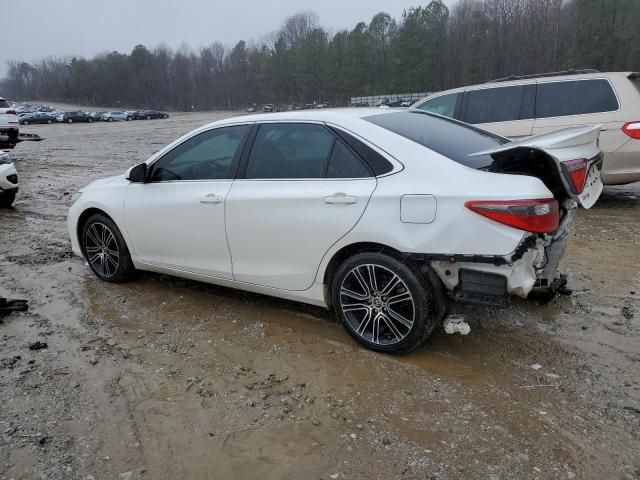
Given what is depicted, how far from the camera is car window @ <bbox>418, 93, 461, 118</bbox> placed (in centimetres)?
811

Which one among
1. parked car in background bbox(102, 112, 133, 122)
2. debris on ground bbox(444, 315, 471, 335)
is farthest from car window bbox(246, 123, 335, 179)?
parked car in background bbox(102, 112, 133, 122)

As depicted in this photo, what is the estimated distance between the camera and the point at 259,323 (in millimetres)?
4043

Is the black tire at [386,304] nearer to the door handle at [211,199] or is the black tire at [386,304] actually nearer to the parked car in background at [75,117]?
the door handle at [211,199]

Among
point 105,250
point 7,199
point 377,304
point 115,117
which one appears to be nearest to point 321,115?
point 377,304

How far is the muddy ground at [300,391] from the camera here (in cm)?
252

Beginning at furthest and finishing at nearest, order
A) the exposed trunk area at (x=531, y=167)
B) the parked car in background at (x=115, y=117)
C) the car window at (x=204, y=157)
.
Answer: the parked car in background at (x=115, y=117), the car window at (x=204, y=157), the exposed trunk area at (x=531, y=167)

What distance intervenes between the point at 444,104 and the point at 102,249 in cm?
575

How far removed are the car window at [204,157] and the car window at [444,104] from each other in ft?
15.9

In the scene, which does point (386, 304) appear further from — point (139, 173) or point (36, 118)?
point (36, 118)

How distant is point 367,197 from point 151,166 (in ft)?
7.38

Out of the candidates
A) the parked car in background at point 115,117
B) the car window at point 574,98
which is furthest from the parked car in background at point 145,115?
the car window at point 574,98

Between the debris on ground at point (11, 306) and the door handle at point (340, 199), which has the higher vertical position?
the door handle at point (340, 199)

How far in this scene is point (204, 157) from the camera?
13.9ft

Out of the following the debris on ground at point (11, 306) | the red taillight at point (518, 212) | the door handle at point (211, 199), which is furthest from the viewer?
the debris on ground at point (11, 306)
